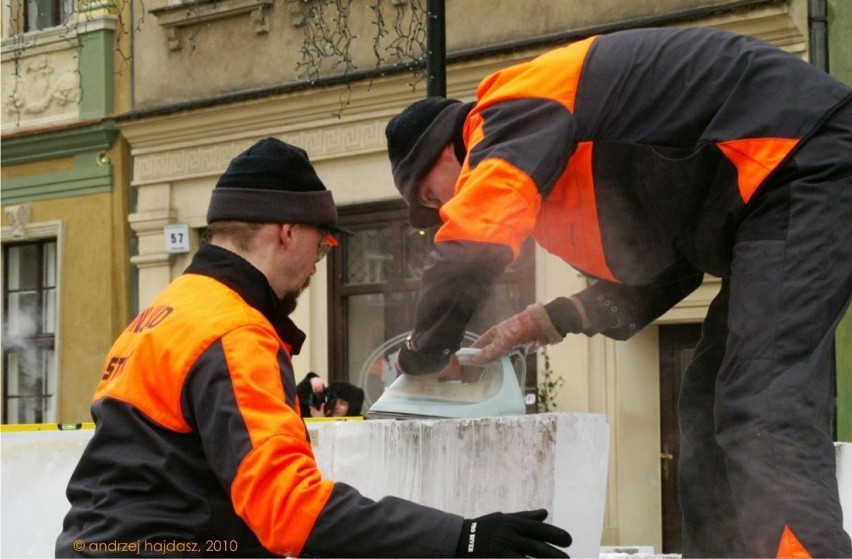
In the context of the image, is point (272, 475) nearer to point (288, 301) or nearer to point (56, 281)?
point (288, 301)

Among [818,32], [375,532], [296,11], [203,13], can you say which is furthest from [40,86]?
[375,532]

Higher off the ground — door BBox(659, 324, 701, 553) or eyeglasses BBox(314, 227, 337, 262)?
eyeglasses BBox(314, 227, 337, 262)

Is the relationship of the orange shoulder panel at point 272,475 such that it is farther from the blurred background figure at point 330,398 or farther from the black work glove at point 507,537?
the blurred background figure at point 330,398

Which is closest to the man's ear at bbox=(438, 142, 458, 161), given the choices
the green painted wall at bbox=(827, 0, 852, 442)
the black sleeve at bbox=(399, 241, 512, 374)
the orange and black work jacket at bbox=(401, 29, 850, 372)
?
the orange and black work jacket at bbox=(401, 29, 850, 372)

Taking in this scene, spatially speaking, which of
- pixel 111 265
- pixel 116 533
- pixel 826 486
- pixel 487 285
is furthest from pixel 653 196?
pixel 111 265

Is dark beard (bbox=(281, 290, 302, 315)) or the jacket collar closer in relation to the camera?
the jacket collar

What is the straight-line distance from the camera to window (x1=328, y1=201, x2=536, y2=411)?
11336mm

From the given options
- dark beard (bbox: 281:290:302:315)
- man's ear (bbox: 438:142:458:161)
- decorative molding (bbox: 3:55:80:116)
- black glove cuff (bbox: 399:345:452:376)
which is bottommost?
black glove cuff (bbox: 399:345:452:376)

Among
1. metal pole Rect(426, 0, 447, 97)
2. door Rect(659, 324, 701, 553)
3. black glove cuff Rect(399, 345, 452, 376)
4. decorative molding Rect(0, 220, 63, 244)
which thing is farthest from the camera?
decorative molding Rect(0, 220, 63, 244)

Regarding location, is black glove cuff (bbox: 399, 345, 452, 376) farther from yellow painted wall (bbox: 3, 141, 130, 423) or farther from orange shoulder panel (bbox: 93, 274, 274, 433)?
yellow painted wall (bbox: 3, 141, 130, 423)

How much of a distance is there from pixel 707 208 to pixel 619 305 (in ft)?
2.16

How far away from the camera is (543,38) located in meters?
10.4

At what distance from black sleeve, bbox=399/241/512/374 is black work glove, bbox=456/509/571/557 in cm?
56

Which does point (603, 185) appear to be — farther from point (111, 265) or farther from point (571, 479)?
point (111, 265)
